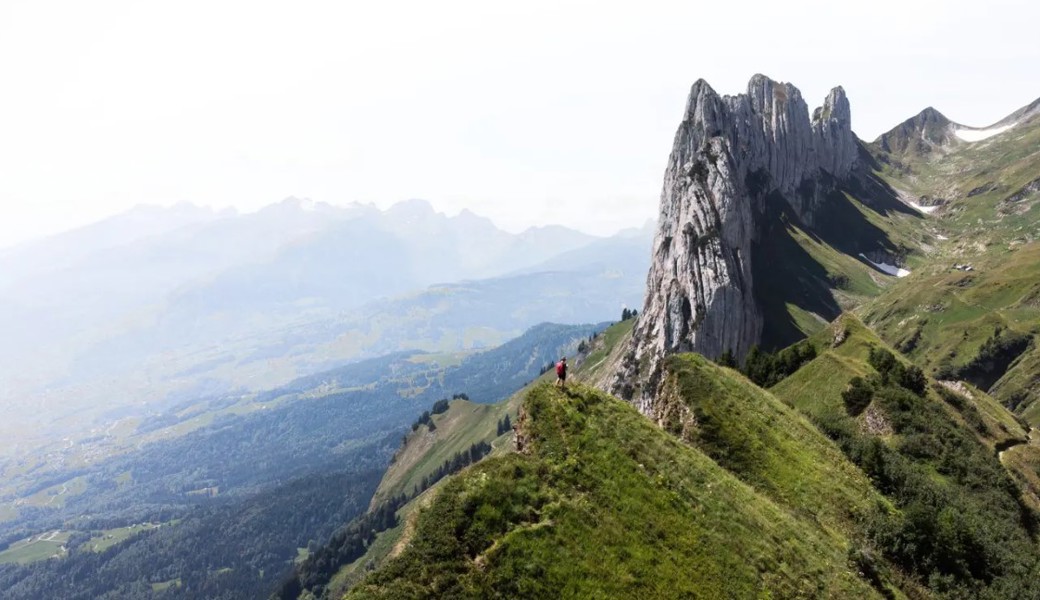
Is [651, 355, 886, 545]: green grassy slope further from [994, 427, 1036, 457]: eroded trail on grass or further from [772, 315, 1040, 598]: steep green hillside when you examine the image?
[994, 427, 1036, 457]: eroded trail on grass

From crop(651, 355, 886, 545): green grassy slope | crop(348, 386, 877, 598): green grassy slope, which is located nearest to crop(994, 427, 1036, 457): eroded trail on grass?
crop(651, 355, 886, 545): green grassy slope

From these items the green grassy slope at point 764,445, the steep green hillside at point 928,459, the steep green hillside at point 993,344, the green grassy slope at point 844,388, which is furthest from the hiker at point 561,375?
the steep green hillside at point 993,344

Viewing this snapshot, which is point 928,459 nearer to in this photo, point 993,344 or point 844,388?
point 844,388

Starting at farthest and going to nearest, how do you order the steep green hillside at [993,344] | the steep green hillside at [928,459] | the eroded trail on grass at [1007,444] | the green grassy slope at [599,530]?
the steep green hillside at [993,344] → the eroded trail on grass at [1007,444] → the steep green hillside at [928,459] → the green grassy slope at [599,530]

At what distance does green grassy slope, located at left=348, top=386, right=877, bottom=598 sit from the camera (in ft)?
74.1

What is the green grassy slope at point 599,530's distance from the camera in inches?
890

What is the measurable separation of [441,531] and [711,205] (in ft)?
568

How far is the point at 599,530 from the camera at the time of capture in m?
25.1

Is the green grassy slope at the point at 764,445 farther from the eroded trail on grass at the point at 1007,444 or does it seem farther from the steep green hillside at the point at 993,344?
the steep green hillside at the point at 993,344

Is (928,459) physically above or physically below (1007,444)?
above

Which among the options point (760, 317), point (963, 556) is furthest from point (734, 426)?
point (760, 317)

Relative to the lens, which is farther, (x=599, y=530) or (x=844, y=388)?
(x=844, y=388)

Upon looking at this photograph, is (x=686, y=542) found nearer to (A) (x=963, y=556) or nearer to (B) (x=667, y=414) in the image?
(B) (x=667, y=414)

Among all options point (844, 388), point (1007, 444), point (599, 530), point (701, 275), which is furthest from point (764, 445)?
point (701, 275)
